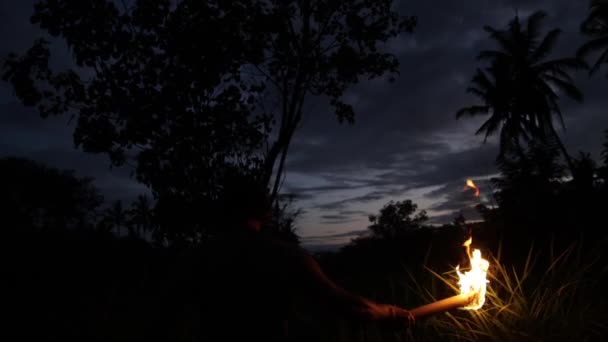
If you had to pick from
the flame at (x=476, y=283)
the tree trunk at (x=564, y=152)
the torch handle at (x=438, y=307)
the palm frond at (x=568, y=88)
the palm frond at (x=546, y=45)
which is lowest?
the torch handle at (x=438, y=307)

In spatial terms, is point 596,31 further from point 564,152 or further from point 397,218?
point 397,218

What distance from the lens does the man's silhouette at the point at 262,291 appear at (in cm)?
195

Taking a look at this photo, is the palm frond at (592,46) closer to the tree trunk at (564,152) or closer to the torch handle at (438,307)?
the tree trunk at (564,152)

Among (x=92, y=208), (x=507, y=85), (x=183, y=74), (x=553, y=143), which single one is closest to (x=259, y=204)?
(x=183, y=74)

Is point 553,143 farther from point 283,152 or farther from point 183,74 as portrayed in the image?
point 183,74

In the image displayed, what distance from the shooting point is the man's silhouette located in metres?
1.95

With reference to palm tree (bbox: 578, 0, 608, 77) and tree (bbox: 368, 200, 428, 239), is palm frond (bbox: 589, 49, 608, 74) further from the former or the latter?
tree (bbox: 368, 200, 428, 239)

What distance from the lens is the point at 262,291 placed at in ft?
6.57

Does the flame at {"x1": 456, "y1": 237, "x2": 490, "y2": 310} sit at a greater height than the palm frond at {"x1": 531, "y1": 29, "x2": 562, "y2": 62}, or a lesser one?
lesser

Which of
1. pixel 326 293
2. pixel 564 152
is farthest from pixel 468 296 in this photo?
pixel 564 152

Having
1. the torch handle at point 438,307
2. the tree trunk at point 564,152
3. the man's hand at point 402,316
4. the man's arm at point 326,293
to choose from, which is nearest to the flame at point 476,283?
the torch handle at point 438,307

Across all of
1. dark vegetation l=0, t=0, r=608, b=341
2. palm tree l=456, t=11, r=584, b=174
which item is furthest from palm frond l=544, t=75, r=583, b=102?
dark vegetation l=0, t=0, r=608, b=341

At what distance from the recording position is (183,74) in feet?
22.6

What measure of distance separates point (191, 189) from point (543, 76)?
95.4ft
